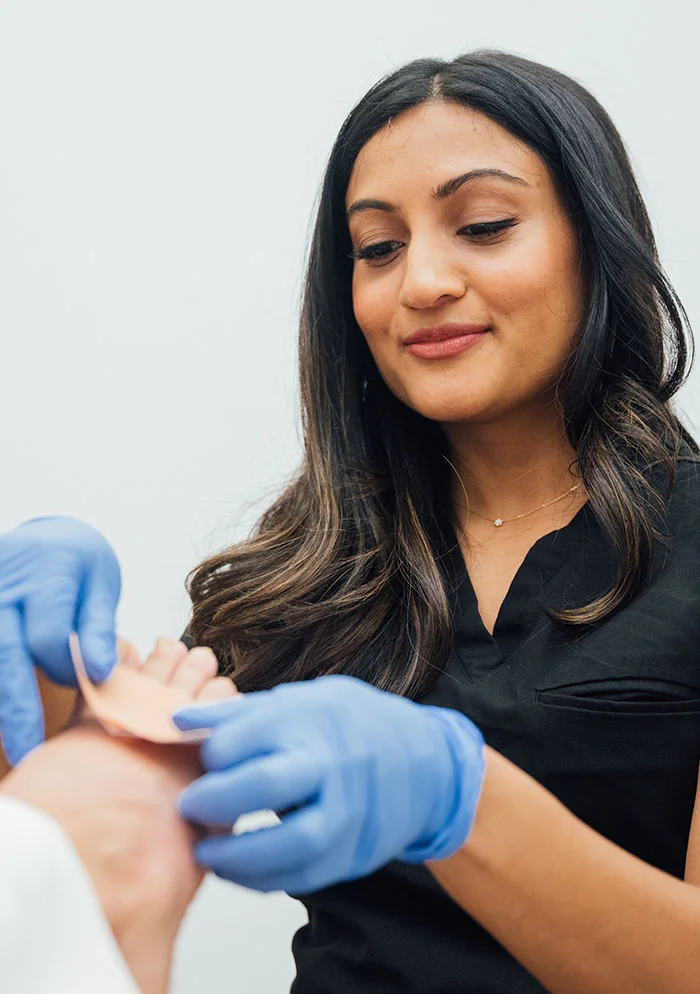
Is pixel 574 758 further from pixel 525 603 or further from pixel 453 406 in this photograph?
pixel 453 406

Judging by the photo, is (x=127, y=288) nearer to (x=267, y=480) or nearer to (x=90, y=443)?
(x=90, y=443)

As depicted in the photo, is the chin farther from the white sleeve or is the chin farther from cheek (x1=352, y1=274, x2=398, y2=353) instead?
the white sleeve

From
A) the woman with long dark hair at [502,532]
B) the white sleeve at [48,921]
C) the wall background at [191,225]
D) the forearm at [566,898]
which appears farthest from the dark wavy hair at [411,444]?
the white sleeve at [48,921]

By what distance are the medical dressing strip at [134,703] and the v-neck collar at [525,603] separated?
1.24ft

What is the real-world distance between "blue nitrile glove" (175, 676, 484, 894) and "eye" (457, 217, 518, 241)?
Result: 0.56m

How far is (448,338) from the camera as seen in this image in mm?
1162

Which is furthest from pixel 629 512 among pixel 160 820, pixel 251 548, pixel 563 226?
pixel 160 820

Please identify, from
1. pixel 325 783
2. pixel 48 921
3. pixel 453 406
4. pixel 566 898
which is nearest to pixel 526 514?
pixel 453 406

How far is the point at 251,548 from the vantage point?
4.43 ft

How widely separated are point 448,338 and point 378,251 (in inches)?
5.7

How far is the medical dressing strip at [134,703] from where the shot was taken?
0.79m

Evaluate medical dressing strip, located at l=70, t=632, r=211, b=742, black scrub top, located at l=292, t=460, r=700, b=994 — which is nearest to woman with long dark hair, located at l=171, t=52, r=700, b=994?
black scrub top, located at l=292, t=460, r=700, b=994

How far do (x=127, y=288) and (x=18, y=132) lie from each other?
0.96 feet

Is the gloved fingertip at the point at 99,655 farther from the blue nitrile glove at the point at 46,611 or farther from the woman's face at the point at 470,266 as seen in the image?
the woman's face at the point at 470,266
